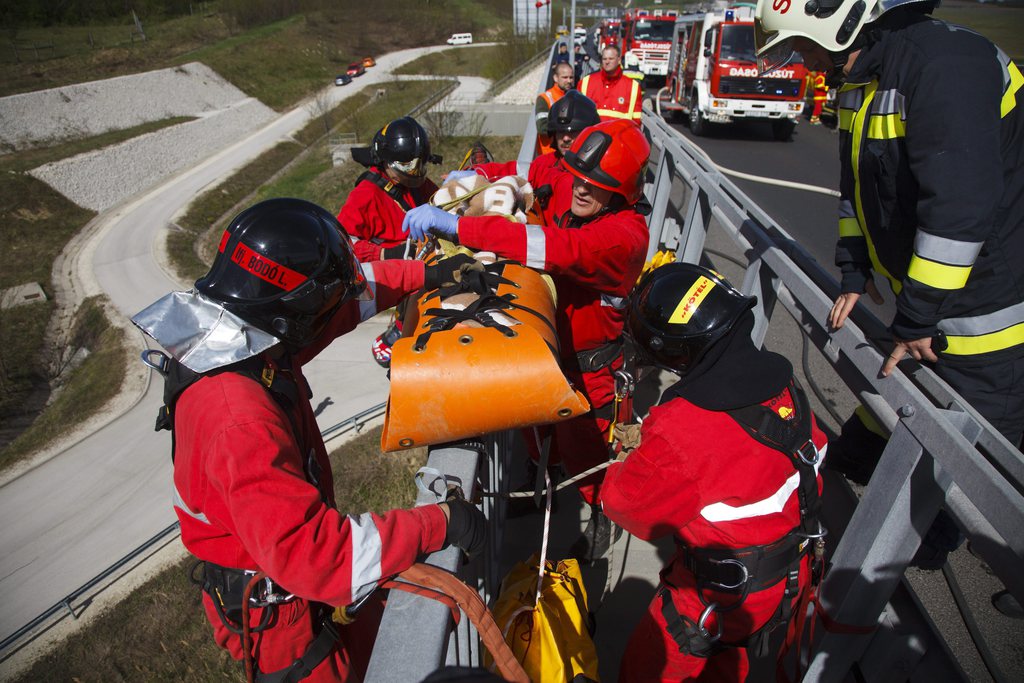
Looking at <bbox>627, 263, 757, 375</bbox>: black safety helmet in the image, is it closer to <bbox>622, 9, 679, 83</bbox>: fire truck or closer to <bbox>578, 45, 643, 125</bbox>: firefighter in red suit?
<bbox>578, 45, 643, 125</bbox>: firefighter in red suit

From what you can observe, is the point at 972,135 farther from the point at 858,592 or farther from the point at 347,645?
the point at 347,645

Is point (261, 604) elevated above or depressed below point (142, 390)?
above

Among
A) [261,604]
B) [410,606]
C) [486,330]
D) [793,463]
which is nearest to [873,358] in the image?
[793,463]

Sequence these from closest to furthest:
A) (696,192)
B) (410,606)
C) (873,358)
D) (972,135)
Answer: (410,606)
(972,135)
(873,358)
(696,192)

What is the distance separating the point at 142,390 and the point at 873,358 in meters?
13.1

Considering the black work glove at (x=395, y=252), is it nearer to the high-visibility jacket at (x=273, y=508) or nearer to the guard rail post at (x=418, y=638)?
the high-visibility jacket at (x=273, y=508)

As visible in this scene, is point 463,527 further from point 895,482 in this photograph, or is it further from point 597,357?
point 597,357

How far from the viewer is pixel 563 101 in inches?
198

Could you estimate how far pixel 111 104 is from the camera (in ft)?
110

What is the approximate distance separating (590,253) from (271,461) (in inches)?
76.1

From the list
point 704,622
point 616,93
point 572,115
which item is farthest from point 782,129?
point 704,622

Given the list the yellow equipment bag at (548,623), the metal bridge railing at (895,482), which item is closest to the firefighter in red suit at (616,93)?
the metal bridge railing at (895,482)

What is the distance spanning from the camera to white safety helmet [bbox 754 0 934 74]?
228cm

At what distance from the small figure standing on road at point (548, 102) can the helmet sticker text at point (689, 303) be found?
319 centimetres
